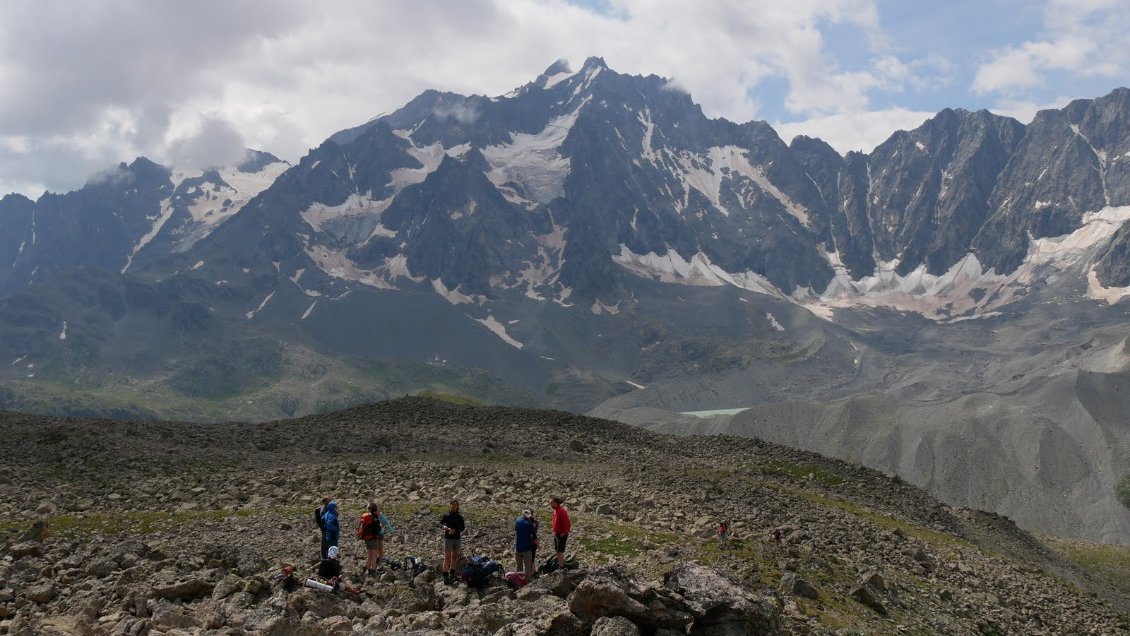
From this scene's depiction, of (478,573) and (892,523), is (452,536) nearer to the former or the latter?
(478,573)

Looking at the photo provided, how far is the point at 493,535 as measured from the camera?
31734mm

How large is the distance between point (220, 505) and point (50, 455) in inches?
532

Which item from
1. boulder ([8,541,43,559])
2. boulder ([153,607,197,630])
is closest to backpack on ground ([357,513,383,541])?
boulder ([153,607,197,630])

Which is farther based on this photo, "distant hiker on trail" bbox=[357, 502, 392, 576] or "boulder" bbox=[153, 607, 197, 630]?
"distant hiker on trail" bbox=[357, 502, 392, 576]

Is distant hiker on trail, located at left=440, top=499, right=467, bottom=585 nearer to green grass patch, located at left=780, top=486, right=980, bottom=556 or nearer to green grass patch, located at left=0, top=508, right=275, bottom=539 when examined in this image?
green grass patch, located at left=0, top=508, right=275, bottom=539

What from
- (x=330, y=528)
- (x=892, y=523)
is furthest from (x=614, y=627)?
(x=892, y=523)

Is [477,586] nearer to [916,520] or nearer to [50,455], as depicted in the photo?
[50,455]

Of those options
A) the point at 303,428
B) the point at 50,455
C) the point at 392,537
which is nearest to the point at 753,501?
the point at 392,537

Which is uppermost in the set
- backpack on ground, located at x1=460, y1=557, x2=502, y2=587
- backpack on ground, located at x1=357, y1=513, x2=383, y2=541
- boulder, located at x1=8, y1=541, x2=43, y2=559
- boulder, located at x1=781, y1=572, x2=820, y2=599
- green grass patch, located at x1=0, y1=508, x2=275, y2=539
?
backpack on ground, located at x1=357, y1=513, x2=383, y2=541

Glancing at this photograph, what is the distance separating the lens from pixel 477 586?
900 inches

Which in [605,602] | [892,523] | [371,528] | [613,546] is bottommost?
[892,523]

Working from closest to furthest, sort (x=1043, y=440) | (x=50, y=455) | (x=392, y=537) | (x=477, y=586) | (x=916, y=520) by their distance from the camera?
(x=477, y=586) → (x=392, y=537) → (x=50, y=455) → (x=916, y=520) → (x=1043, y=440)

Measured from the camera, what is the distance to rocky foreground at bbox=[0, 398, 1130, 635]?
20.2 metres

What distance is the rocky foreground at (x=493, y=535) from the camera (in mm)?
20172
